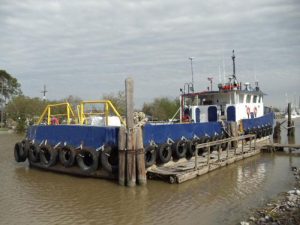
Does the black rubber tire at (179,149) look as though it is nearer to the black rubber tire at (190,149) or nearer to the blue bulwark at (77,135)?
the black rubber tire at (190,149)

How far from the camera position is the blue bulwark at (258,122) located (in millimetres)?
18609

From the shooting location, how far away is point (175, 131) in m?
12.9

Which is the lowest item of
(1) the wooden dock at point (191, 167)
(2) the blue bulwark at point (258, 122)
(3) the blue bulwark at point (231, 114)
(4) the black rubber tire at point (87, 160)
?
(1) the wooden dock at point (191, 167)

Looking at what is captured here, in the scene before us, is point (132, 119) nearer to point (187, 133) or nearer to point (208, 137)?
point (187, 133)

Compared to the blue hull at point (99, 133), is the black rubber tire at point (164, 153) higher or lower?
lower

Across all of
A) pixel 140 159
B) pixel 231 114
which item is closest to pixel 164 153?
pixel 140 159

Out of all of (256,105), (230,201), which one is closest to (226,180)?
(230,201)

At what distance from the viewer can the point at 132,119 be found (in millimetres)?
10438

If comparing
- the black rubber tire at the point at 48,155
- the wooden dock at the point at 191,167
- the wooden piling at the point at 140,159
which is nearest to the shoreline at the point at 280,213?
the wooden dock at the point at 191,167

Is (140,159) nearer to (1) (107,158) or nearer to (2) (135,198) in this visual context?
(1) (107,158)

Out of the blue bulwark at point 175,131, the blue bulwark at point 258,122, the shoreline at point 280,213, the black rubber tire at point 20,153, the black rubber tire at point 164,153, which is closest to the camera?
the shoreline at point 280,213

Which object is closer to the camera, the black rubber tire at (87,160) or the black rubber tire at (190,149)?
the black rubber tire at (87,160)

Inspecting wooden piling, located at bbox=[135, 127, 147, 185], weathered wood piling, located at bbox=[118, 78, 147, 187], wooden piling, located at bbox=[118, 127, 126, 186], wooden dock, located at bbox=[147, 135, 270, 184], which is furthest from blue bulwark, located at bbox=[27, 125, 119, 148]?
wooden dock, located at bbox=[147, 135, 270, 184]

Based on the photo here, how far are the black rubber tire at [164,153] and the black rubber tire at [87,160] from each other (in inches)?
76.1
